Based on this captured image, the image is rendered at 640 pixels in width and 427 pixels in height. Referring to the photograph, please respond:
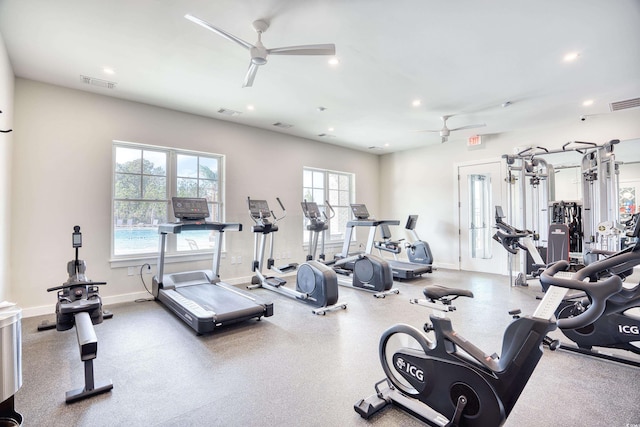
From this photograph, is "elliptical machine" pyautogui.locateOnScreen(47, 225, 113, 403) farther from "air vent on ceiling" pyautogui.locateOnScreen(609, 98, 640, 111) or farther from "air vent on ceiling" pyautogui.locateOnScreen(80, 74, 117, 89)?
"air vent on ceiling" pyautogui.locateOnScreen(609, 98, 640, 111)

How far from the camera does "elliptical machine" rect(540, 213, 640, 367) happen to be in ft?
5.64

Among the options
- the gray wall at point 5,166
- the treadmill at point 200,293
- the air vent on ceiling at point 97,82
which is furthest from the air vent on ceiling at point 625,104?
the gray wall at point 5,166

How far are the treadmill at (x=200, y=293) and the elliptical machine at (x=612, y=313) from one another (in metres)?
2.91

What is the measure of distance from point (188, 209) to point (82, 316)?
1.97 m

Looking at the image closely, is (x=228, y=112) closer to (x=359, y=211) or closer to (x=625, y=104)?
(x=359, y=211)

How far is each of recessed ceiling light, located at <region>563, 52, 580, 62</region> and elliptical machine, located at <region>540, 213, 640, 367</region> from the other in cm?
193

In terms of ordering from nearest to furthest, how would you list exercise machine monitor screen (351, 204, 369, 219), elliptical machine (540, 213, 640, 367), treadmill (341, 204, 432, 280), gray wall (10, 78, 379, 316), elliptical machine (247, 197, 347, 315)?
1. elliptical machine (540, 213, 640, 367)
2. gray wall (10, 78, 379, 316)
3. elliptical machine (247, 197, 347, 315)
4. treadmill (341, 204, 432, 280)
5. exercise machine monitor screen (351, 204, 369, 219)

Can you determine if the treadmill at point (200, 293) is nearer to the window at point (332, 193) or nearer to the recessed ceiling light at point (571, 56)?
the window at point (332, 193)

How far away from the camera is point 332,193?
777 centimetres

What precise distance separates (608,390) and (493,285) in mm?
3461

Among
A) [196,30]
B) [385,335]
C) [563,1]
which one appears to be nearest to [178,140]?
[196,30]

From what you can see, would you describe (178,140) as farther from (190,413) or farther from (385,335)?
(385,335)

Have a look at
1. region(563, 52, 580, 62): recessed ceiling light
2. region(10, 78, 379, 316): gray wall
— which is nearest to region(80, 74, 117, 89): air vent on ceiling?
region(10, 78, 379, 316): gray wall

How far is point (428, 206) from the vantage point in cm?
773
